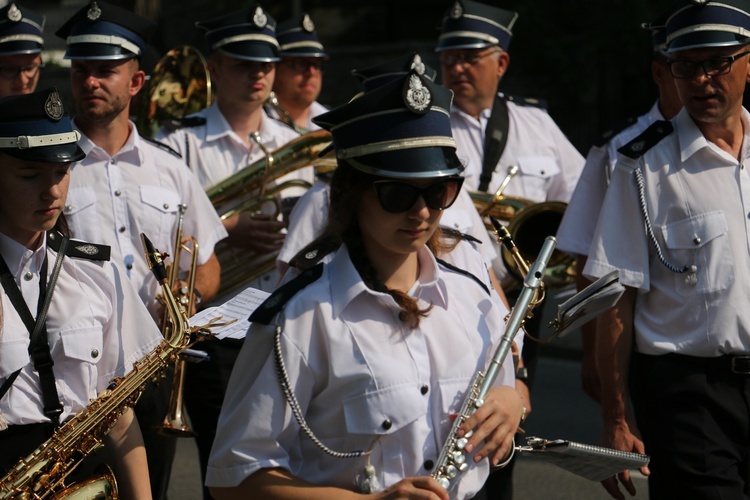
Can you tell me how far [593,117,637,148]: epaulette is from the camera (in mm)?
5254

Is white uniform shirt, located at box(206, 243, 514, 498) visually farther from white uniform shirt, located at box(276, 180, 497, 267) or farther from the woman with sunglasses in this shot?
white uniform shirt, located at box(276, 180, 497, 267)

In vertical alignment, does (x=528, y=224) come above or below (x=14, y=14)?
below

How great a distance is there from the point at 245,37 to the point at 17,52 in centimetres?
118

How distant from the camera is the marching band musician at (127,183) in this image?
5250 millimetres

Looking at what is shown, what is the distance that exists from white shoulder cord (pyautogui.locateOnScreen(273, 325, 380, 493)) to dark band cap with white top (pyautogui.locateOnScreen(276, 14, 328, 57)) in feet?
16.8

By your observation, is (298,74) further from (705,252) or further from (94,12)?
(705,252)

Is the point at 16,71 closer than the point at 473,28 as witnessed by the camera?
Yes

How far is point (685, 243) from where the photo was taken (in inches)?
168

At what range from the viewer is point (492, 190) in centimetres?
638

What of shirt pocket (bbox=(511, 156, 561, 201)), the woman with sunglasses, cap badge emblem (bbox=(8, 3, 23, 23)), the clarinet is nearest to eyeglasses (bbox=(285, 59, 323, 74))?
cap badge emblem (bbox=(8, 3, 23, 23))

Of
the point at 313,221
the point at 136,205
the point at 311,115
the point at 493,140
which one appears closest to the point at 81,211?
the point at 136,205

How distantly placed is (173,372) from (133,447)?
152 centimetres

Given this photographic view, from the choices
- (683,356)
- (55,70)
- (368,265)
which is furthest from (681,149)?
(55,70)

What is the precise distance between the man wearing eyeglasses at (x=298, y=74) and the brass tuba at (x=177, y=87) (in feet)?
1.67
